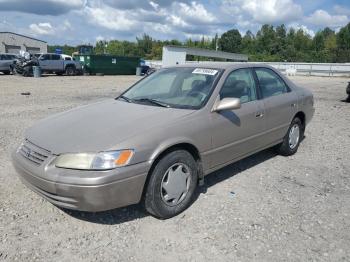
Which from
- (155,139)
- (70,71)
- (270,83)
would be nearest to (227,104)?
(155,139)

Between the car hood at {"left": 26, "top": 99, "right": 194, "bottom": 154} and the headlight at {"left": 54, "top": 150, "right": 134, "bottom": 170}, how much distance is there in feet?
0.20

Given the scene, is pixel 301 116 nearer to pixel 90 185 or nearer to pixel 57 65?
pixel 90 185

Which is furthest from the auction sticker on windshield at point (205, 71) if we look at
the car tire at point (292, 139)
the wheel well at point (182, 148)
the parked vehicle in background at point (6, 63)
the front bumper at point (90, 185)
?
the parked vehicle in background at point (6, 63)

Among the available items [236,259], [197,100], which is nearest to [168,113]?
[197,100]

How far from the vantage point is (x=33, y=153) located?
3.47m

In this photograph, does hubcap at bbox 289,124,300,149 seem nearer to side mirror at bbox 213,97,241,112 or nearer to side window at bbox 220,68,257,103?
side window at bbox 220,68,257,103

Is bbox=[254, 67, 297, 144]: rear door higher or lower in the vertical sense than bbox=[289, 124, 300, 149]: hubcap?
higher

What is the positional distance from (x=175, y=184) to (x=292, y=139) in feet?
9.83

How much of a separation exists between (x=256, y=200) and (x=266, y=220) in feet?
1.63

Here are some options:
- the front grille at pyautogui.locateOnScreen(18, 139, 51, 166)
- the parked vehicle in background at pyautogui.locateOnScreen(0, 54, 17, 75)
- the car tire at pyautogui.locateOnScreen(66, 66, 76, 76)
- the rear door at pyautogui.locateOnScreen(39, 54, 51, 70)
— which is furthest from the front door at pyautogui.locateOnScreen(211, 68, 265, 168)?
the parked vehicle in background at pyautogui.locateOnScreen(0, 54, 17, 75)

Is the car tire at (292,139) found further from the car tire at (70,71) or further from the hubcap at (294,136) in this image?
the car tire at (70,71)

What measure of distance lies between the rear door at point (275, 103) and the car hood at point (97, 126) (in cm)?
165

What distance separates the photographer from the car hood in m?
3.29

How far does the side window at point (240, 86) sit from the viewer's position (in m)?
4.38
